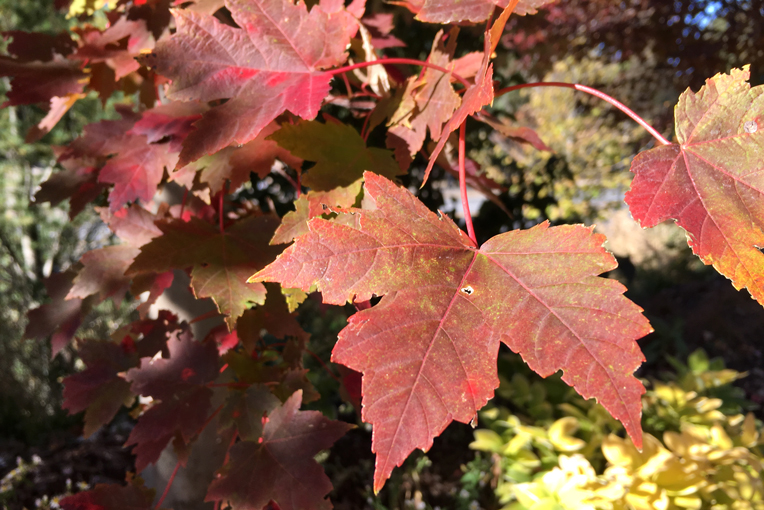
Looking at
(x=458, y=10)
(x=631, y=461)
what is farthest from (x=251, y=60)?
(x=631, y=461)

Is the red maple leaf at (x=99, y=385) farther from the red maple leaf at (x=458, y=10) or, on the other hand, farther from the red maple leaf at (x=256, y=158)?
the red maple leaf at (x=458, y=10)

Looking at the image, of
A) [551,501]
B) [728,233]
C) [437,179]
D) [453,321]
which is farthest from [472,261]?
[437,179]

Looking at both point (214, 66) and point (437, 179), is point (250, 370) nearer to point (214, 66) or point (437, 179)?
point (214, 66)

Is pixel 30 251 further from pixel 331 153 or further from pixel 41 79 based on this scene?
pixel 331 153

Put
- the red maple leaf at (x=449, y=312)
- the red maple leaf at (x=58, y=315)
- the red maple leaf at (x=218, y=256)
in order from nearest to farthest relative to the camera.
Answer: the red maple leaf at (x=449, y=312), the red maple leaf at (x=218, y=256), the red maple leaf at (x=58, y=315)

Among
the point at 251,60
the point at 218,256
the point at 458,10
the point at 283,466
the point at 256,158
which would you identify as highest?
the point at 458,10

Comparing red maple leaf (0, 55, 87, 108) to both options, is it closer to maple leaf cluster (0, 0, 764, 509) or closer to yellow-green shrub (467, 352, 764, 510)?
maple leaf cluster (0, 0, 764, 509)

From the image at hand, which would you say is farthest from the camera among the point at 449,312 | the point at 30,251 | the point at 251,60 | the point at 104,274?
the point at 30,251

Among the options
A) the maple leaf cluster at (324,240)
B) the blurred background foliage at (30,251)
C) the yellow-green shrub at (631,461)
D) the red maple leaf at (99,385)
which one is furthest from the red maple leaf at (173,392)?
the blurred background foliage at (30,251)

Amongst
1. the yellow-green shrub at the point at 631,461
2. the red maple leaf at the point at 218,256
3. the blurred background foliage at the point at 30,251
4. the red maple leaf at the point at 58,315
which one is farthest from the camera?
the blurred background foliage at the point at 30,251
